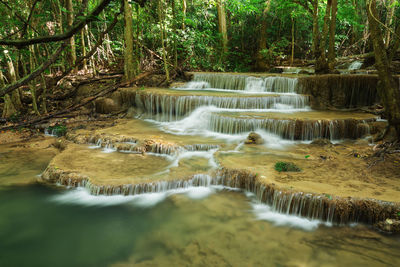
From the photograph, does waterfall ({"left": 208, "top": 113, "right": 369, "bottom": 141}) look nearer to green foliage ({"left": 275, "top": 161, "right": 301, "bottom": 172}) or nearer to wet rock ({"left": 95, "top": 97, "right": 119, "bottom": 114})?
green foliage ({"left": 275, "top": 161, "right": 301, "bottom": 172})

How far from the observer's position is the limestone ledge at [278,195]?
3600mm

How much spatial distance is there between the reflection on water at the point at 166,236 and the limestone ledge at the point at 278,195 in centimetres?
16

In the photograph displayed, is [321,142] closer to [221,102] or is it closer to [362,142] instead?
[362,142]

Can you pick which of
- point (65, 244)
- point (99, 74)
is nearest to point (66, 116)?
point (99, 74)

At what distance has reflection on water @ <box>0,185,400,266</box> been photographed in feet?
10.5

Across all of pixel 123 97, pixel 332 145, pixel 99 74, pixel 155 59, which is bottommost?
pixel 332 145

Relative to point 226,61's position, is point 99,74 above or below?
below

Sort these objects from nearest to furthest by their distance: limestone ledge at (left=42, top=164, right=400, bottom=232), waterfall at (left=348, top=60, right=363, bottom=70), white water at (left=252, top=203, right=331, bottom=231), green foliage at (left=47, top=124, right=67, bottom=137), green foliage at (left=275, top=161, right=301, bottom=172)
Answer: limestone ledge at (left=42, top=164, right=400, bottom=232)
white water at (left=252, top=203, right=331, bottom=231)
green foliage at (left=275, top=161, right=301, bottom=172)
green foliage at (left=47, top=124, right=67, bottom=137)
waterfall at (left=348, top=60, right=363, bottom=70)

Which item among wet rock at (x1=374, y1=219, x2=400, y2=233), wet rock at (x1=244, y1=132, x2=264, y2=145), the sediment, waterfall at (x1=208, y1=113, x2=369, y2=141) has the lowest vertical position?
wet rock at (x1=374, y1=219, x2=400, y2=233)

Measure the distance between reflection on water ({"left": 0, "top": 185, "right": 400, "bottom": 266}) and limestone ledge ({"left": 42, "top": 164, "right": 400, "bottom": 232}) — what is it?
0.16 m

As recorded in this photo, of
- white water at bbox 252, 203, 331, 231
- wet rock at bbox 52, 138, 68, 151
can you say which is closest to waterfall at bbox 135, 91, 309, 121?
wet rock at bbox 52, 138, 68, 151

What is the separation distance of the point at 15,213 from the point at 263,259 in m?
4.02

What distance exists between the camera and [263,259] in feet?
10.3

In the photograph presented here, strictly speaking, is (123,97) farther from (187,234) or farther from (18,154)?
(187,234)
